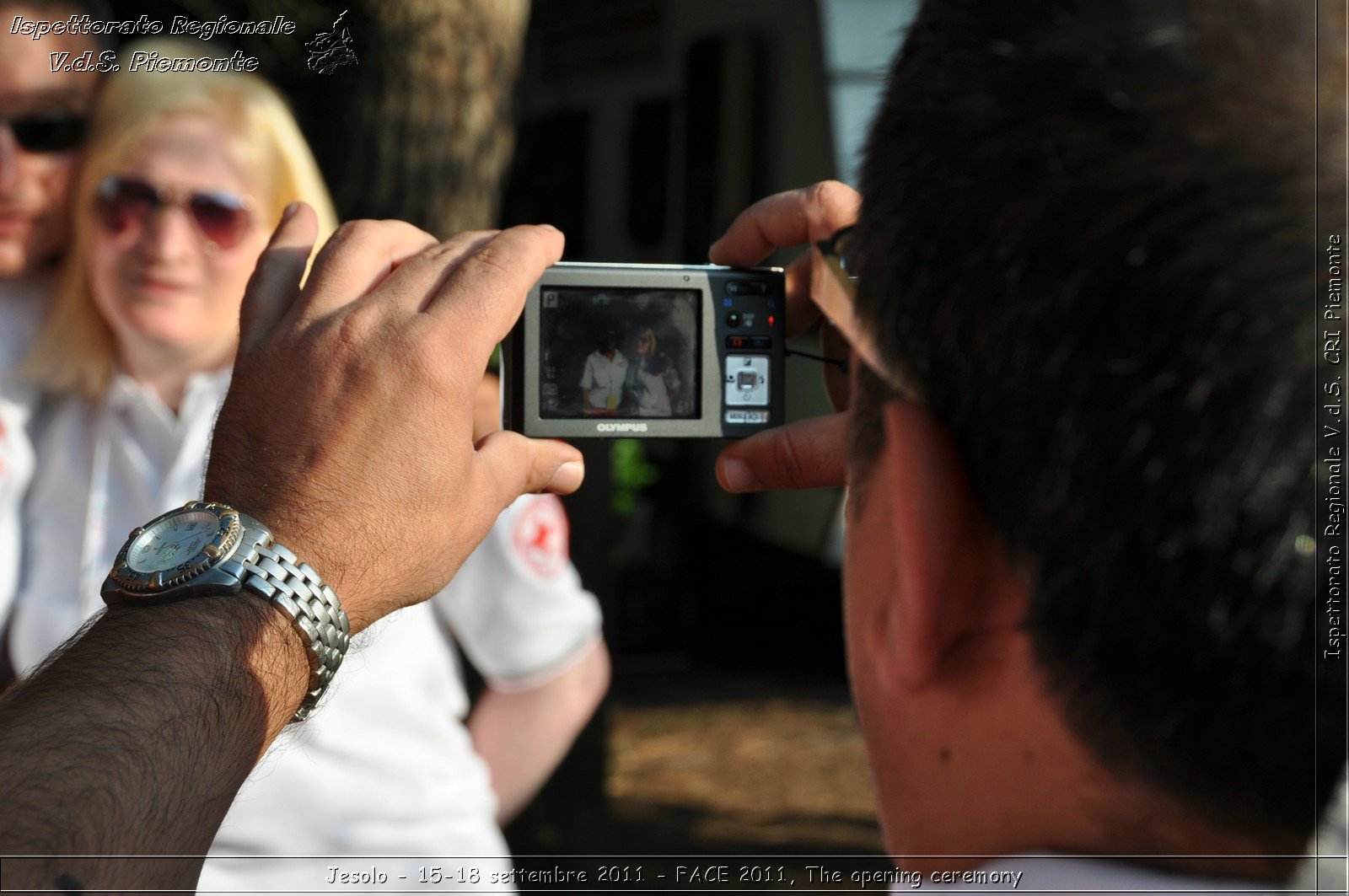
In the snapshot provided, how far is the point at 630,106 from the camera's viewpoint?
8477 mm

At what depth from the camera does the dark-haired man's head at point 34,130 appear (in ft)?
8.79

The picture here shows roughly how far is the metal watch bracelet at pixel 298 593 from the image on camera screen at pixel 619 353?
51 cm

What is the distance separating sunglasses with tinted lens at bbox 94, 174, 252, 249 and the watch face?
1325 mm

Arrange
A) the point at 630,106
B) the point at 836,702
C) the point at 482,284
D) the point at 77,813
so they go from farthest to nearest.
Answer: the point at 630,106
the point at 836,702
the point at 482,284
the point at 77,813

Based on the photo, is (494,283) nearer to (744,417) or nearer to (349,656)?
(744,417)

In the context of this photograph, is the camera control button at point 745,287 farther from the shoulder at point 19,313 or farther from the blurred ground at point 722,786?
the blurred ground at point 722,786

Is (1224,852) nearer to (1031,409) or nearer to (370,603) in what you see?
(1031,409)

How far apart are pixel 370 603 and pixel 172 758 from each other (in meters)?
0.33

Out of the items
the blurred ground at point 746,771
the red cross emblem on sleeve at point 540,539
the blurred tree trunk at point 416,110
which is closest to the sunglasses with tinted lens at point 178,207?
the red cross emblem on sleeve at point 540,539

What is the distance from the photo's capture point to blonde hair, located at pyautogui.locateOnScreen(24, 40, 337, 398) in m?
2.59

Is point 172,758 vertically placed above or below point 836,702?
above

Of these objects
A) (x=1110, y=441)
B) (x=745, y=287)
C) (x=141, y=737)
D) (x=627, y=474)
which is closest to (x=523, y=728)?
(x=745, y=287)

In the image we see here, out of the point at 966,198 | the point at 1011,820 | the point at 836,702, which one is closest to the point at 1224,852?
the point at 1011,820

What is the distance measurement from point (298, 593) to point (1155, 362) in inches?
38.4
